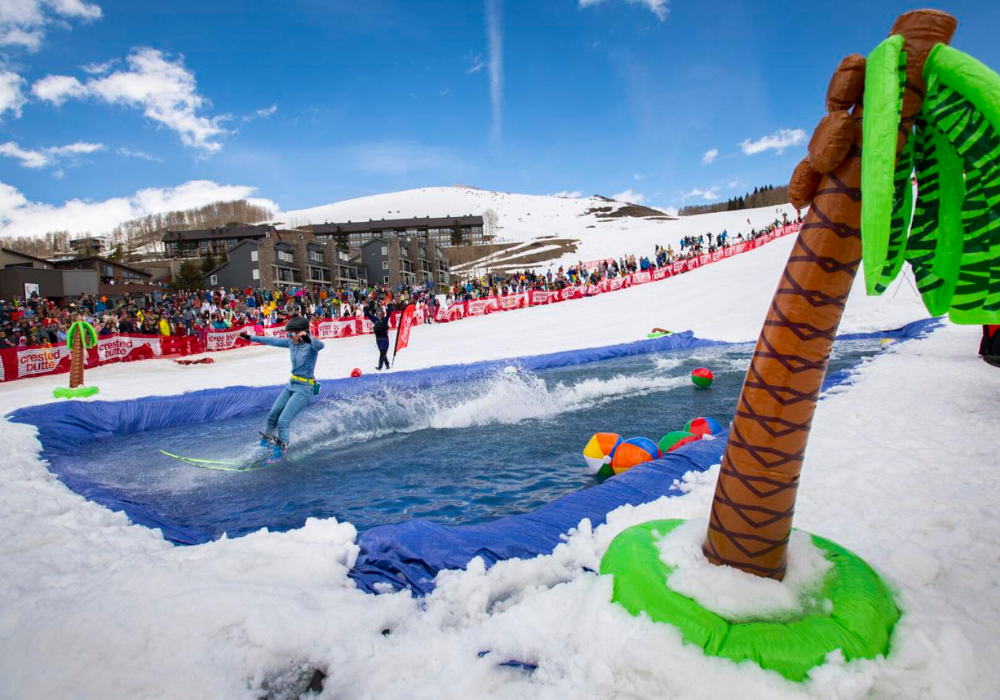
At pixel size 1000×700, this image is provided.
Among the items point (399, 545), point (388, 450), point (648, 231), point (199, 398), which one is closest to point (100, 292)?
point (199, 398)

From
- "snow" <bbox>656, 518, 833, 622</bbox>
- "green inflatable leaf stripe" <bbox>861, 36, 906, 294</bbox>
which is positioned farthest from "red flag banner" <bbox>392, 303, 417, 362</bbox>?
"green inflatable leaf stripe" <bbox>861, 36, 906, 294</bbox>

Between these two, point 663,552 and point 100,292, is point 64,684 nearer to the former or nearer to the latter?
point 663,552

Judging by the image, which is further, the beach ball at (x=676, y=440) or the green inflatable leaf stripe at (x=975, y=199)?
the beach ball at (x=676, y=440)

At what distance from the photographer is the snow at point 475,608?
202 centimetres

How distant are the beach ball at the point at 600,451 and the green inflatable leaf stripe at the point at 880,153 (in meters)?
4.17

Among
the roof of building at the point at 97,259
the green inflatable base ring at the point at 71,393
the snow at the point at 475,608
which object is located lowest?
the snow at the point at 475,608

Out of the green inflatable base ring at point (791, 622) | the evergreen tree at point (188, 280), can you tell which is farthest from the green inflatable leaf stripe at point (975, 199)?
the evergreen tree at point (188, 280)

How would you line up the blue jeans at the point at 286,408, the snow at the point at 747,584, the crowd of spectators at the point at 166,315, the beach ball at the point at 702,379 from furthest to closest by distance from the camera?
the crowd of spectators at the point at 166,315
the beach ball at the point at 702,379
the blue jeans at the point at 286,408
the snow at the point at 747,584

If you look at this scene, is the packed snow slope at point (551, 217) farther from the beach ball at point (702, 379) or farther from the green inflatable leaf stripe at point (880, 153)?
the green inflatable leaf stripe at point (880, 153)

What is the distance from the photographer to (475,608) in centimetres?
281

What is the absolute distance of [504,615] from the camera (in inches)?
101

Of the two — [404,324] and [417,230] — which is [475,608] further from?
[417,230]

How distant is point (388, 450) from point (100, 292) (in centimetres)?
5318

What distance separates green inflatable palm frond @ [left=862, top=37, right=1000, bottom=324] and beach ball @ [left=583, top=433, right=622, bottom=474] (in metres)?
3.93
